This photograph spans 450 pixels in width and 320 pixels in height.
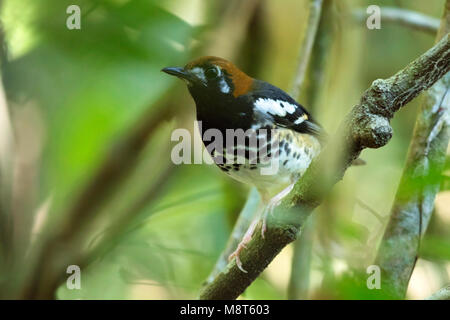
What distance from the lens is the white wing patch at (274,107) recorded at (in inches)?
78.7

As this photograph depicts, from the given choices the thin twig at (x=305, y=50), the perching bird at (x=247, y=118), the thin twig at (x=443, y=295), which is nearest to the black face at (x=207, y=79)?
the perching bird at (x=247, y=118)

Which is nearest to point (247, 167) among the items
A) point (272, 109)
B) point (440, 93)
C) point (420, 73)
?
point (272, 109)

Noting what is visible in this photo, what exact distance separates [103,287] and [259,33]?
145 centimetres

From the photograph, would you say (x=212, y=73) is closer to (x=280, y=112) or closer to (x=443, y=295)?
(x=280, y=112)

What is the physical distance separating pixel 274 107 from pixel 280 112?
1.2 inches

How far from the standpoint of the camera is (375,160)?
3070 millimetres

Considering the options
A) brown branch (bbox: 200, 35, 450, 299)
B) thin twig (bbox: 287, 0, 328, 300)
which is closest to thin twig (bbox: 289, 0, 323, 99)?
thin twig (bbox: 287, 0, 328, 300)

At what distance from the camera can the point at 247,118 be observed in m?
1.96

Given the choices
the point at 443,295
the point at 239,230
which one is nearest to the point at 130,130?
the point at 239,230

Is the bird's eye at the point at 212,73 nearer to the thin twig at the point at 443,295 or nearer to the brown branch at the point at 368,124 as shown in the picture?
the brown branch at the point at 368,124

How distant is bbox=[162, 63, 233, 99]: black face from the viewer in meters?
1.89

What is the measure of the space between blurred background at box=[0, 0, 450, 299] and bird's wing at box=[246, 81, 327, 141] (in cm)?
33

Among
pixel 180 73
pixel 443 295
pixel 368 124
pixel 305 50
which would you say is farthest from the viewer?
pixel 305 50

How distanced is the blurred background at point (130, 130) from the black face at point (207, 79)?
22.0 inches
